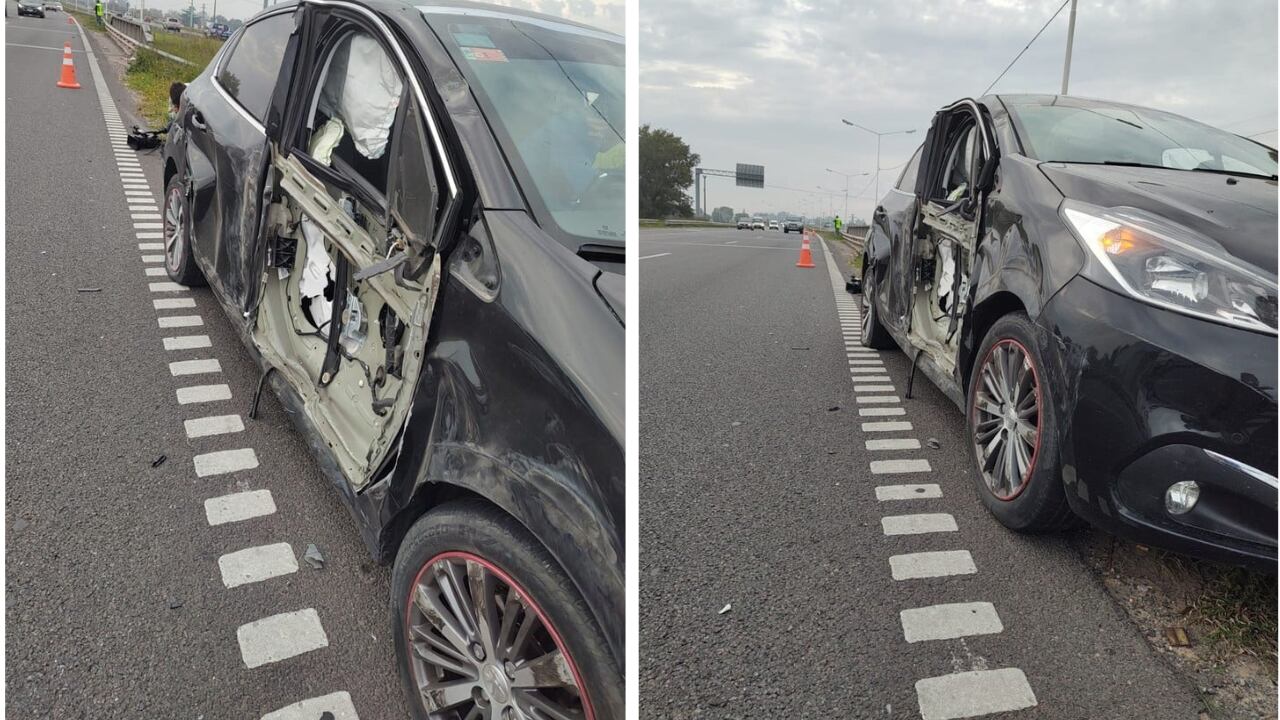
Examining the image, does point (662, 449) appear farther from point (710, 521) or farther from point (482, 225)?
point (482, 225)

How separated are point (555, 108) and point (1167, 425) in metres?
1.74

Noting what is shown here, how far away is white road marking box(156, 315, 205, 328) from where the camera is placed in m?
4.45

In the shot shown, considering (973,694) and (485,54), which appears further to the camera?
(485,54)

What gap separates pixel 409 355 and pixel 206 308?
3197mm

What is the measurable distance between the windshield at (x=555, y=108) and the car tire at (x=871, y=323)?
3.79 metres

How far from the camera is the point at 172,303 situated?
4762 millimetres

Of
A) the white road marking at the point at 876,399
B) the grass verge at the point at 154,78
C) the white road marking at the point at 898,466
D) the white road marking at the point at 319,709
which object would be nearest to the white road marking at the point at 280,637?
the white road marking at the point at 319,709

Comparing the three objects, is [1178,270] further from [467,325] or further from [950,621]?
[467,325]

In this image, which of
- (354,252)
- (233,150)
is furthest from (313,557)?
(233,150)

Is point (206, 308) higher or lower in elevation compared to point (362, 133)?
lower

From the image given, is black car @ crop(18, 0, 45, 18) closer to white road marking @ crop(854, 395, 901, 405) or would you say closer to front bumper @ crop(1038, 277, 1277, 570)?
white road marking @ crop(854, 395, 901, 405)

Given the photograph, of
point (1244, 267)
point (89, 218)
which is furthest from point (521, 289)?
point (89, 218)

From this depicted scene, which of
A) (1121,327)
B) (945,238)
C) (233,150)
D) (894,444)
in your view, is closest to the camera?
(1121,327)

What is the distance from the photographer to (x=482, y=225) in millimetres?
1903
